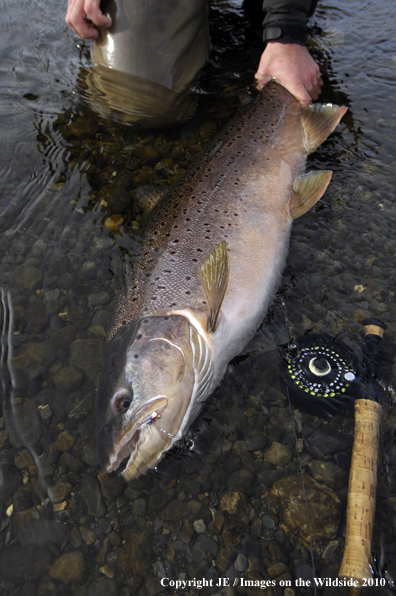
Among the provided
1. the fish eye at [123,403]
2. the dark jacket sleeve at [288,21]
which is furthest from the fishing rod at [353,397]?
the dark jacket sleeve at [288,21]

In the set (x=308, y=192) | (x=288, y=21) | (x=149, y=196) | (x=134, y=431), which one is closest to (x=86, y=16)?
(x=288, y=21)

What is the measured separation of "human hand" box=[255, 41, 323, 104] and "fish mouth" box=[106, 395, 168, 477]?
324cm

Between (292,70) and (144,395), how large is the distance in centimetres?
353

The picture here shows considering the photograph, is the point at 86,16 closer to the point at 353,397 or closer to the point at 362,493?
the point at 353,397

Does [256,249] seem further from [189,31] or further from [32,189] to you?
[189,31]

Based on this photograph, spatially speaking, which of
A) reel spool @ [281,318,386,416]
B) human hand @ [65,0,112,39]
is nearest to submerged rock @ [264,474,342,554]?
reel spool @ [281,318,386,416]

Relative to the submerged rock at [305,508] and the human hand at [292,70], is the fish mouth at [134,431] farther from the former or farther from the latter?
the human hand at [292,70]

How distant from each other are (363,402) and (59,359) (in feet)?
6.57

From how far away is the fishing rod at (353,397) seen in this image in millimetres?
1781

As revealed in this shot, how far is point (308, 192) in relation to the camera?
10.3ft

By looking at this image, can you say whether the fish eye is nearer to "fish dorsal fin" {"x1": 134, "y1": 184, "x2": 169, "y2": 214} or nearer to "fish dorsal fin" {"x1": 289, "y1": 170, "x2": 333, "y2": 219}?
"fish dorsal fin" {"x1": 134, "y1": 184, "x2": 169, "y2": 214}

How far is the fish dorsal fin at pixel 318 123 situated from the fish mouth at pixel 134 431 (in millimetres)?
2754

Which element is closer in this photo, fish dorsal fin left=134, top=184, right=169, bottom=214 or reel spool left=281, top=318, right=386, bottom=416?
reel spool left=281, top=318, right=386, bottom=416

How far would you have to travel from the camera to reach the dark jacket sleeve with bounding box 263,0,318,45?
3.91 m
